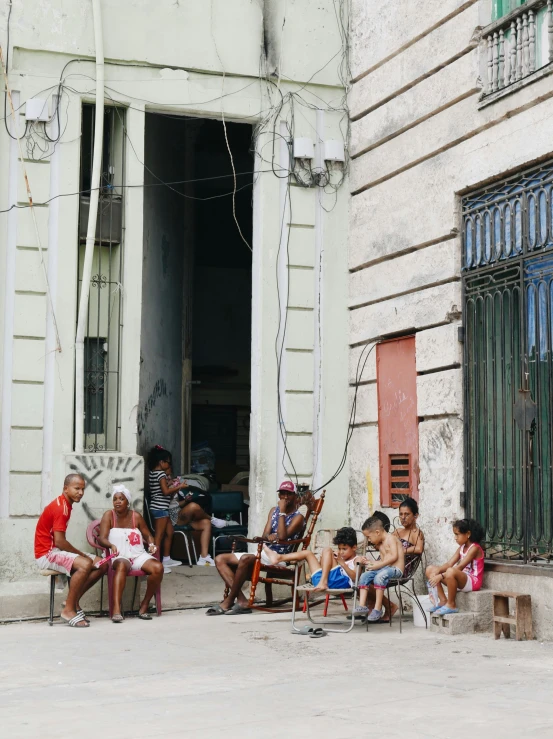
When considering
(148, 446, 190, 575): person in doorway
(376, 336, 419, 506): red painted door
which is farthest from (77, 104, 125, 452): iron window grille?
(376, 336, 419, 506): red painted door

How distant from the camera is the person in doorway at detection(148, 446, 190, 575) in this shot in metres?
13.1

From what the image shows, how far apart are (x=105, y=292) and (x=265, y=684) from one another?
6.20 meters

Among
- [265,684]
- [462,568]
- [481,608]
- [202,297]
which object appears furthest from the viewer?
[202,297]

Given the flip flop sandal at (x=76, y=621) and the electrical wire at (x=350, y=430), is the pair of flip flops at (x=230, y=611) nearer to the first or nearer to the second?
the flip flop sandal at (x=76, y=621)

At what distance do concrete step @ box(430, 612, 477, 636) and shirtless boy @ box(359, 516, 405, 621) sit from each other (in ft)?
1.97

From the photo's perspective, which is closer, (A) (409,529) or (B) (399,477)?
(A) (409,529)

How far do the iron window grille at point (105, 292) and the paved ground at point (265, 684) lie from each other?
268 cm

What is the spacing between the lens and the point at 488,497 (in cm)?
1017

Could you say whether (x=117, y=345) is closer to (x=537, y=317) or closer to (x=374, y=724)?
(x=537, y=317)

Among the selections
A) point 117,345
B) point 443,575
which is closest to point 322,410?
point 117,345

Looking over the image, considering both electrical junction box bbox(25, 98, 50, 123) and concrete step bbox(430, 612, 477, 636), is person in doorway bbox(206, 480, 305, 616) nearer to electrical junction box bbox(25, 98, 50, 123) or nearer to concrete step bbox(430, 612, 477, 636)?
concrete step bbox(430, 612, 477, 636)

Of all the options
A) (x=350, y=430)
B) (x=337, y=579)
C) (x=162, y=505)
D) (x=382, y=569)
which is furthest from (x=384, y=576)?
(x=162, y=505)

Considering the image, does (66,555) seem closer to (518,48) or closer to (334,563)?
(334,563)

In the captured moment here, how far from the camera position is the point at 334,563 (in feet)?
34.1
